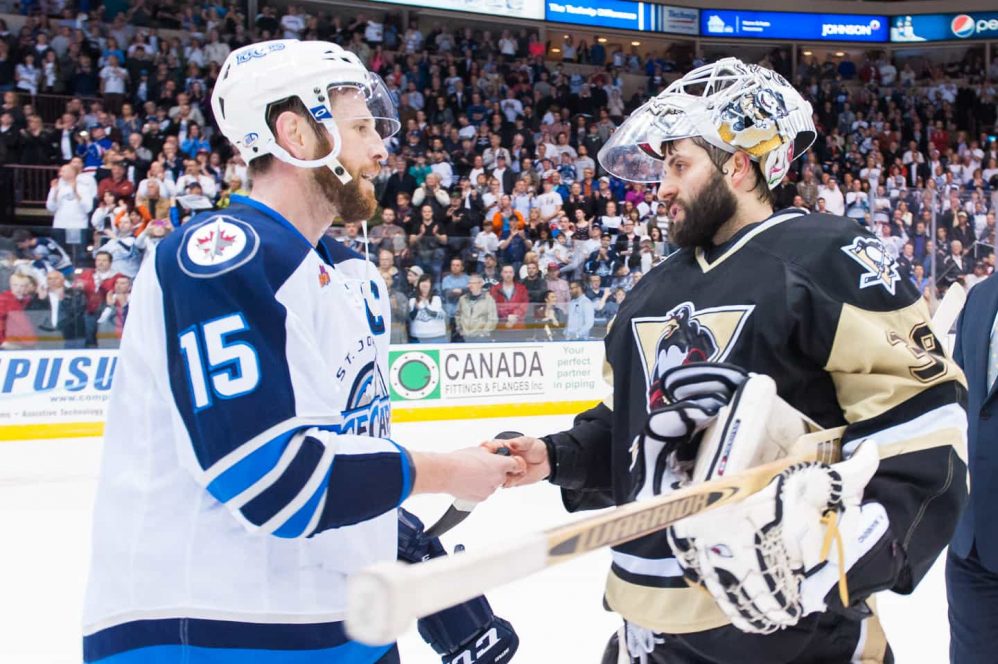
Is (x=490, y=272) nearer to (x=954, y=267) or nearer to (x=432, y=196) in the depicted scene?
(x=432, y=196)

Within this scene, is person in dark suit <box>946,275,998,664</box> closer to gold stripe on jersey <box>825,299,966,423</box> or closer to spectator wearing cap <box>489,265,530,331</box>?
gold stripe on jersey <box>825,299,966,423</box>

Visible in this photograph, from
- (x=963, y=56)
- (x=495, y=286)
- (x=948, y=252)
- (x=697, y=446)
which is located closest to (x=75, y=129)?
(x=495, y=286)

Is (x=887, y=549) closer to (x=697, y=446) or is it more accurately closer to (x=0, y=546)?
(x=697, y=446)

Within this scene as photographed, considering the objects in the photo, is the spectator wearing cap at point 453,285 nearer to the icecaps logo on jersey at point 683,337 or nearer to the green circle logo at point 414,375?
the green circle logo at point 414,375

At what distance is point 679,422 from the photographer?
1.27m

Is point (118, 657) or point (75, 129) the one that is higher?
point (75, 129)

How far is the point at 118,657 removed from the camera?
4.49ft

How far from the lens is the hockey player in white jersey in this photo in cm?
128

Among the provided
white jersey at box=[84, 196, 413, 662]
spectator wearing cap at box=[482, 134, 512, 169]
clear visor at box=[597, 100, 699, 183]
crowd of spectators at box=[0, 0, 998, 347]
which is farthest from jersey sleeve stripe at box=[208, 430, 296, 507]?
spectator wearing cap at box=[482, 134, 512, 169]

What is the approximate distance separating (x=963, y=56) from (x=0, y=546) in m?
20.9

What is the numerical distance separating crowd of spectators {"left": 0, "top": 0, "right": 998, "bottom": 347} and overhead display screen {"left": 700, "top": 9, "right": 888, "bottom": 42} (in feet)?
3.49

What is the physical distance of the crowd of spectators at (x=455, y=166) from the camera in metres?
7.51

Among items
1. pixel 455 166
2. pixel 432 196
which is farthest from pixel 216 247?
pixel 455 166

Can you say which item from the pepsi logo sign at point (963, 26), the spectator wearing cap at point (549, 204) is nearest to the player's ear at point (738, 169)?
the spectator wearing cap at point (549, 204)
